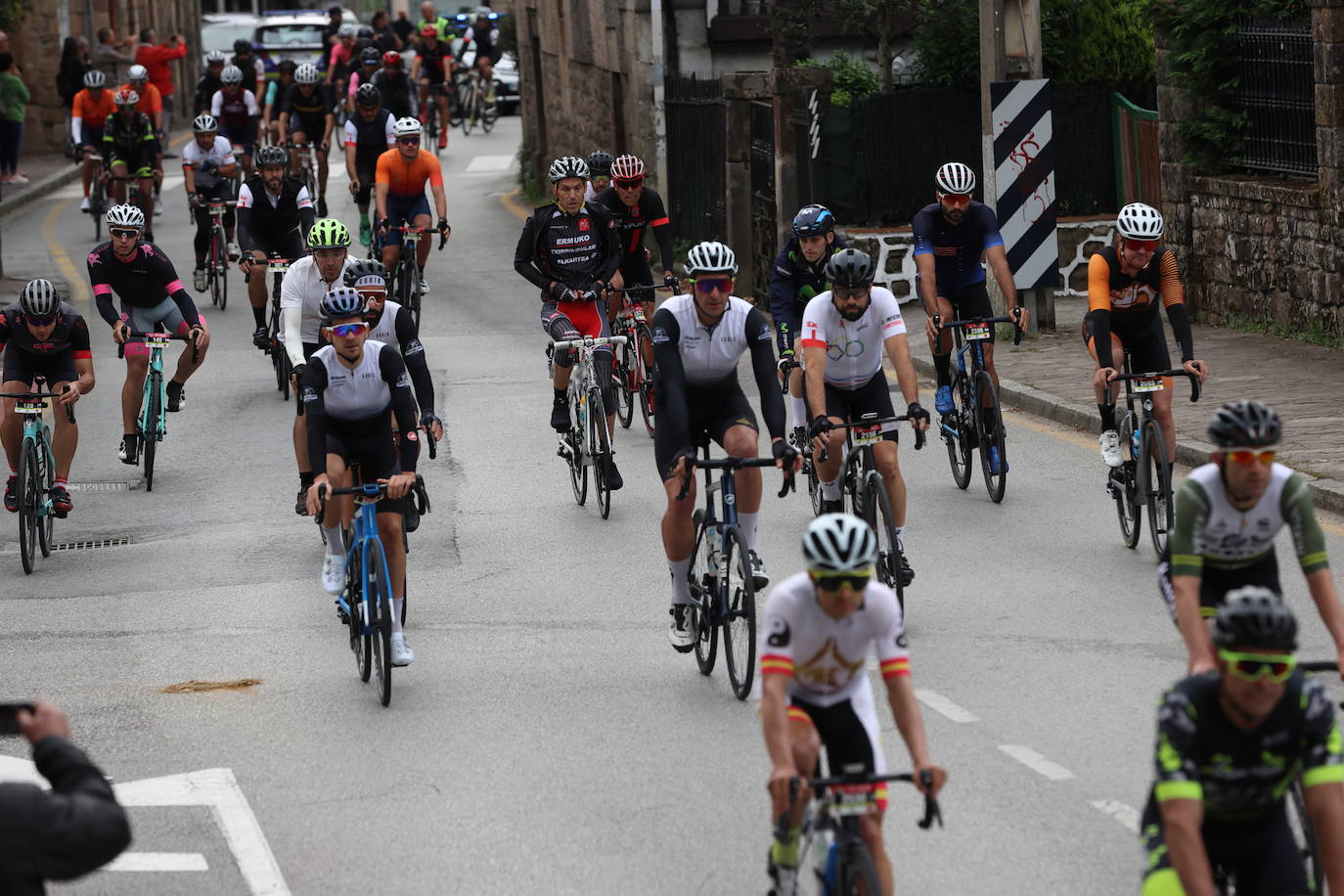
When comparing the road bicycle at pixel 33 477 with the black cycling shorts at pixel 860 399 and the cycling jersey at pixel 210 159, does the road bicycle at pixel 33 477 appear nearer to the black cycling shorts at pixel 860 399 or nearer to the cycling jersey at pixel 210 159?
the black cycling shorts at pixel 860 399

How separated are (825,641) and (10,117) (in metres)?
32.4

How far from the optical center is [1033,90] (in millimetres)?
18938

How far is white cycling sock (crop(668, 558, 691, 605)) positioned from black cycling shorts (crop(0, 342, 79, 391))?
538 centimetres

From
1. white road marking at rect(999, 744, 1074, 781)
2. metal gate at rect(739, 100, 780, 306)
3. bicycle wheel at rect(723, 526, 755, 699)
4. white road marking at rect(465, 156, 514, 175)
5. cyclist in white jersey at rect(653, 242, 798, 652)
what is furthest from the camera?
white road marking at rect(465, 156, 514, 175)

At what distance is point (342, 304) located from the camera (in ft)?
32.9

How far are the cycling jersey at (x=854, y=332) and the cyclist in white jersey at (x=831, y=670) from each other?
459cm

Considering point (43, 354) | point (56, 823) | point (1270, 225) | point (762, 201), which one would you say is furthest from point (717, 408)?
point (762, 201)

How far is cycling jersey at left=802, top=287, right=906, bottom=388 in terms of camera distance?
424 inches

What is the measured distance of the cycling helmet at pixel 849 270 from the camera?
34.0ft

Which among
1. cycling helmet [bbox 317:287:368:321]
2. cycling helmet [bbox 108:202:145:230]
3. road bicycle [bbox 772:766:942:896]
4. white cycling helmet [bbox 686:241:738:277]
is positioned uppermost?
cycling helmet [bbox 108:202:145:230]

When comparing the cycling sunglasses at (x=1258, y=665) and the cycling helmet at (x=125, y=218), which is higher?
the cycling helmet at (x=125, y=218)

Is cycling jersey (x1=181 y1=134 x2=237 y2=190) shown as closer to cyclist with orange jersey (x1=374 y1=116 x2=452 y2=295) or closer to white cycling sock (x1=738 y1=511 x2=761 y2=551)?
cyclist with orange jersey (x1=374 y1=116 x2=452 y2=295)

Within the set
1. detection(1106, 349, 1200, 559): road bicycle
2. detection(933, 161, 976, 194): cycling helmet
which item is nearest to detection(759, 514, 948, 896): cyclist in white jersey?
detection(1106, 349, 1200, 559): road bicycle

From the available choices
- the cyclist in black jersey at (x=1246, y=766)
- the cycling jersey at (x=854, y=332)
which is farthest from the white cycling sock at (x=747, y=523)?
the cyclist in black jersey at (x=1246, y=766)
